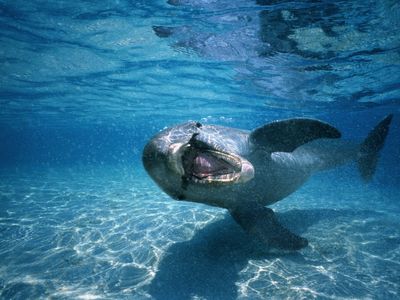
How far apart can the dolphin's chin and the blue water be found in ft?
9.84

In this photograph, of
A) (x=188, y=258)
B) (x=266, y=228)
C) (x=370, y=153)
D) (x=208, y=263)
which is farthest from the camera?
(x=370, y=153)

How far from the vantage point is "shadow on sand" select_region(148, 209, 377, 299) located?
5855 mm

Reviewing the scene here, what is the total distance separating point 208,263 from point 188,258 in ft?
1.97

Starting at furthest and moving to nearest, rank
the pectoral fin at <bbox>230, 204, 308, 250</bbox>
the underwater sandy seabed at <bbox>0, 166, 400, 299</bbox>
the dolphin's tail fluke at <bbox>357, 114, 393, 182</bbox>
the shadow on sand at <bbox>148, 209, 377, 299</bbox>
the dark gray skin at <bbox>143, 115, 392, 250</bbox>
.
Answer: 1. the dolphin's tail fluke at <bbox>357, 114, 393, 182</bbox>
2. the pectoral fin at <bbox>230, 204, 308, 250</bbox>
3. the underwater sandy seabed at <bbox>0, 166, 400, 299</bbox>
4. the shadow on sand at <bbox>148, 209, 377, 299</bbox>
5. the dark gray skin at <bbox>143, 115, 392, 250</bbox>

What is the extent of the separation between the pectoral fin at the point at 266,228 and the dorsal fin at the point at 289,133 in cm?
166

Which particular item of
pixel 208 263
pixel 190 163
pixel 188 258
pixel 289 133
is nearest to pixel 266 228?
pixel 208 263

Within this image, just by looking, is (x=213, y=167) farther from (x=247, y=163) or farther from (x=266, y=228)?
(x=266, y=228)

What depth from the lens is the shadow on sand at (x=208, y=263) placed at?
19.2 ft

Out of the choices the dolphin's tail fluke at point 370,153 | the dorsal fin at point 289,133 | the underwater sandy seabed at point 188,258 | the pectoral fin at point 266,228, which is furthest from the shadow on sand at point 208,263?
the dolphin's tail fluke at point 370,153

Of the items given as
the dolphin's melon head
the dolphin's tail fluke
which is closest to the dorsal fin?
the dolphin's melon head

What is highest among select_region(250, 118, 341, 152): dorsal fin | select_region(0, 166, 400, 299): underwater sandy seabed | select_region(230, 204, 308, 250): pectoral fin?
select_region(250, 118, 341, 152): dorsal fin

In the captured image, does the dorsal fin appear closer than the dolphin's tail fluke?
Yes

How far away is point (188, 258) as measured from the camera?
23.6 ft

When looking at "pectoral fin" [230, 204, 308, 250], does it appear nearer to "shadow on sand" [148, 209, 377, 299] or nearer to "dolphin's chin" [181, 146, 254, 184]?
"shadow on sand" [148, 209, 377, 299]
